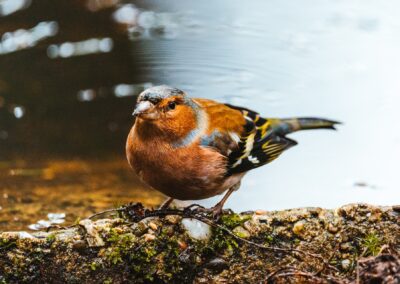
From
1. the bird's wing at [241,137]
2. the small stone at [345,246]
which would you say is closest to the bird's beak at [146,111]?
the bird's wing at [241,137]

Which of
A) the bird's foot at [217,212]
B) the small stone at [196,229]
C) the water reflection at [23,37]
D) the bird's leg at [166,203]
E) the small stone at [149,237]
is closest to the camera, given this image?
the small stone at [149,237]

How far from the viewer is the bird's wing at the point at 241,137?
4.70m

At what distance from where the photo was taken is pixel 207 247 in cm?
399

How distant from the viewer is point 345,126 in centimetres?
739

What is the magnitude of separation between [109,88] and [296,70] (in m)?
1.94

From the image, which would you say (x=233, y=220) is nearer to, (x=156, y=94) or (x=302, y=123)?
(x=156, y=94)

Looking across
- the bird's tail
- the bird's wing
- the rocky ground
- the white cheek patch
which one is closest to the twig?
the rocky ground

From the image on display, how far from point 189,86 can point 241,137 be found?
114 inches

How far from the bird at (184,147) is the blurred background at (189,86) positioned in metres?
1.37

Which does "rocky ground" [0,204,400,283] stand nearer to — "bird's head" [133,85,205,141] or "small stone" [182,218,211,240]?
"small stone" [182,218,211,240]

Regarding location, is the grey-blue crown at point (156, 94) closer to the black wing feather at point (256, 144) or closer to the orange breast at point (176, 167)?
the orange breast at point (176, 167)

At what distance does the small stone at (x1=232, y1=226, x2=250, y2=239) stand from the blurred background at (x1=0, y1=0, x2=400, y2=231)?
181 centimetres

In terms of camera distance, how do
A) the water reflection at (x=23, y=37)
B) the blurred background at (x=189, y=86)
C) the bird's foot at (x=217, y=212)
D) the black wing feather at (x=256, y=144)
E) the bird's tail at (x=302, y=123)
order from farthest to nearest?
1. the water reflection at (x=23, y=37)
2. the blurred background at (x=189, y=86)
3. the bird's tail at (x=302, y=123)
4. the black wing feather at (x=256, y=144)
5. the bird's foot at (x=217, y=212)

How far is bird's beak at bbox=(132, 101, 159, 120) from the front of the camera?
3990 mm
